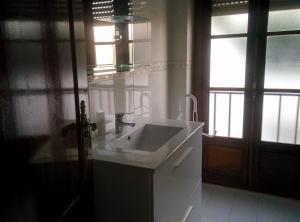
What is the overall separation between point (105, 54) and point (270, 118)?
1.92m

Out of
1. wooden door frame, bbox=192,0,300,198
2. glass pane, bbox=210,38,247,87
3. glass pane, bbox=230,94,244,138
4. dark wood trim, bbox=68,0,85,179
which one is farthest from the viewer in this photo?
glass pane, bbox=230,94,244,138

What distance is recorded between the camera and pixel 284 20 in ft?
8.00

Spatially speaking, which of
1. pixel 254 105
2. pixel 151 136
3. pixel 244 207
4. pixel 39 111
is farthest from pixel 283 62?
pixel 39 111

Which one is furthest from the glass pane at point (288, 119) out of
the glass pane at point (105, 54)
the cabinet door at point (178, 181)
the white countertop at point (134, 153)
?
the glass pane at point (105, 54)

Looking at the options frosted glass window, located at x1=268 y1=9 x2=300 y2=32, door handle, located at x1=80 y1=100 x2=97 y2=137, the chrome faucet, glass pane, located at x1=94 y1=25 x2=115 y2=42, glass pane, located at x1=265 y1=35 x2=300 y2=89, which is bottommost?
the chrome faucet

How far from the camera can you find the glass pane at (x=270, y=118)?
262 cm

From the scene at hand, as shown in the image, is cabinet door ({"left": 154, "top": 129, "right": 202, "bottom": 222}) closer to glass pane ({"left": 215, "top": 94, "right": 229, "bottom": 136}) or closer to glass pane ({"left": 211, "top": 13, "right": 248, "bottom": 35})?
glass pane ({"left": 215, "top": 94, "right": 229, "bottom": 136})

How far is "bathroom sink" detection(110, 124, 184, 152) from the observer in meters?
1.80

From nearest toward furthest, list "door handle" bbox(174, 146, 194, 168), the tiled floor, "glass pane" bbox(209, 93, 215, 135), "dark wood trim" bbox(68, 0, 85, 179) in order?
"dark wood trim" bbox(68, 0, 85, 179) < "door handle" bbox(174, 146, 194, 168) < the tiled floor < "glass pane" bbox(209, 93, 215, 135)

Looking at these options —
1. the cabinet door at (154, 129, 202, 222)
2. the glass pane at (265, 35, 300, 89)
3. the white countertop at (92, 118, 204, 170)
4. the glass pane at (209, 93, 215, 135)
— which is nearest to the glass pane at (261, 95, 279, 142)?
the glass pane at (265, 35, 300, 89)

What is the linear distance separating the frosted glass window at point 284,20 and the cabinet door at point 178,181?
4.66 ft

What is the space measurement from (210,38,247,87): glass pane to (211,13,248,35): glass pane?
0.08 m

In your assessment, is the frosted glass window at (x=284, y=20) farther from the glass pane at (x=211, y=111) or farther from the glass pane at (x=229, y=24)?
the glass pane at (x=211, y=111)

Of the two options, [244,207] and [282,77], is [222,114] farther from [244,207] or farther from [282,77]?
[244,207]
